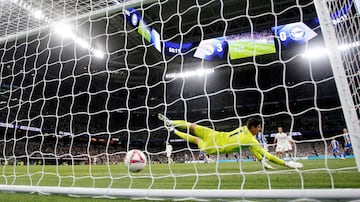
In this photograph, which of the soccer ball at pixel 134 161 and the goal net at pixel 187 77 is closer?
the soccer ball at pixel 134 161

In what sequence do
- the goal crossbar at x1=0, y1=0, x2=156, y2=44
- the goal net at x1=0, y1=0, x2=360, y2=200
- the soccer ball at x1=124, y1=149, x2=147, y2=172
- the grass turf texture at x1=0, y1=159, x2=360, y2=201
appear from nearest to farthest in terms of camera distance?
the grass turf texture at x1=0, y1=159, x2=360, y2=201 → the goal crossbar at x1=0, y1=0, x2=156, y2=44 → the soccer ball at x1=124, y1=149, x2=147, y2=172 → the goal net at x1=0, y1=0, x2=360, y2=200

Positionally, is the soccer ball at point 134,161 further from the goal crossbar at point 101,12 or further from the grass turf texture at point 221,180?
the goal crossbar at point 101,12

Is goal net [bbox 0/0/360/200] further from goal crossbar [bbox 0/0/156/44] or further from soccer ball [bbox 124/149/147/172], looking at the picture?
soccer ball [bbox 124/149/147/172]

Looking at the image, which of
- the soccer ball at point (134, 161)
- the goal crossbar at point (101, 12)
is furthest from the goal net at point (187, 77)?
the soccer ball at point (134, 161)

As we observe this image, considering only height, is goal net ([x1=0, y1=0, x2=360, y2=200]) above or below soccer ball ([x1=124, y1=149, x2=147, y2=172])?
above

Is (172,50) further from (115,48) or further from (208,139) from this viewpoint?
(208,139)

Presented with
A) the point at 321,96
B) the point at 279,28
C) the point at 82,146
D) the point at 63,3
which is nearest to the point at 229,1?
the point at 279,28

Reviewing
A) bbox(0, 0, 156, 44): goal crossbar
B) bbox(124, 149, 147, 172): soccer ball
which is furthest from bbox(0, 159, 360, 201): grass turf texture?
bbox(0, 0, 156, 44): goal crossbar

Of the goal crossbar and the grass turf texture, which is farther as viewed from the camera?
the goal crossbar

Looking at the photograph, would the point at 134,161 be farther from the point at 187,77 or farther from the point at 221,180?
the point at 187,77

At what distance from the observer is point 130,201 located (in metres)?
1.93

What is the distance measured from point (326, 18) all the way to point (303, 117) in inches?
833

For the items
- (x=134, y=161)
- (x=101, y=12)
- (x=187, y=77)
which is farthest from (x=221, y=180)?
(x=187, y=77)

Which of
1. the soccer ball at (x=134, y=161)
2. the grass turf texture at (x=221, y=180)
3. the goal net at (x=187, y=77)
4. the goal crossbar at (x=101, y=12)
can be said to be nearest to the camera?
the grass turf texture at (x=221, y=180)
